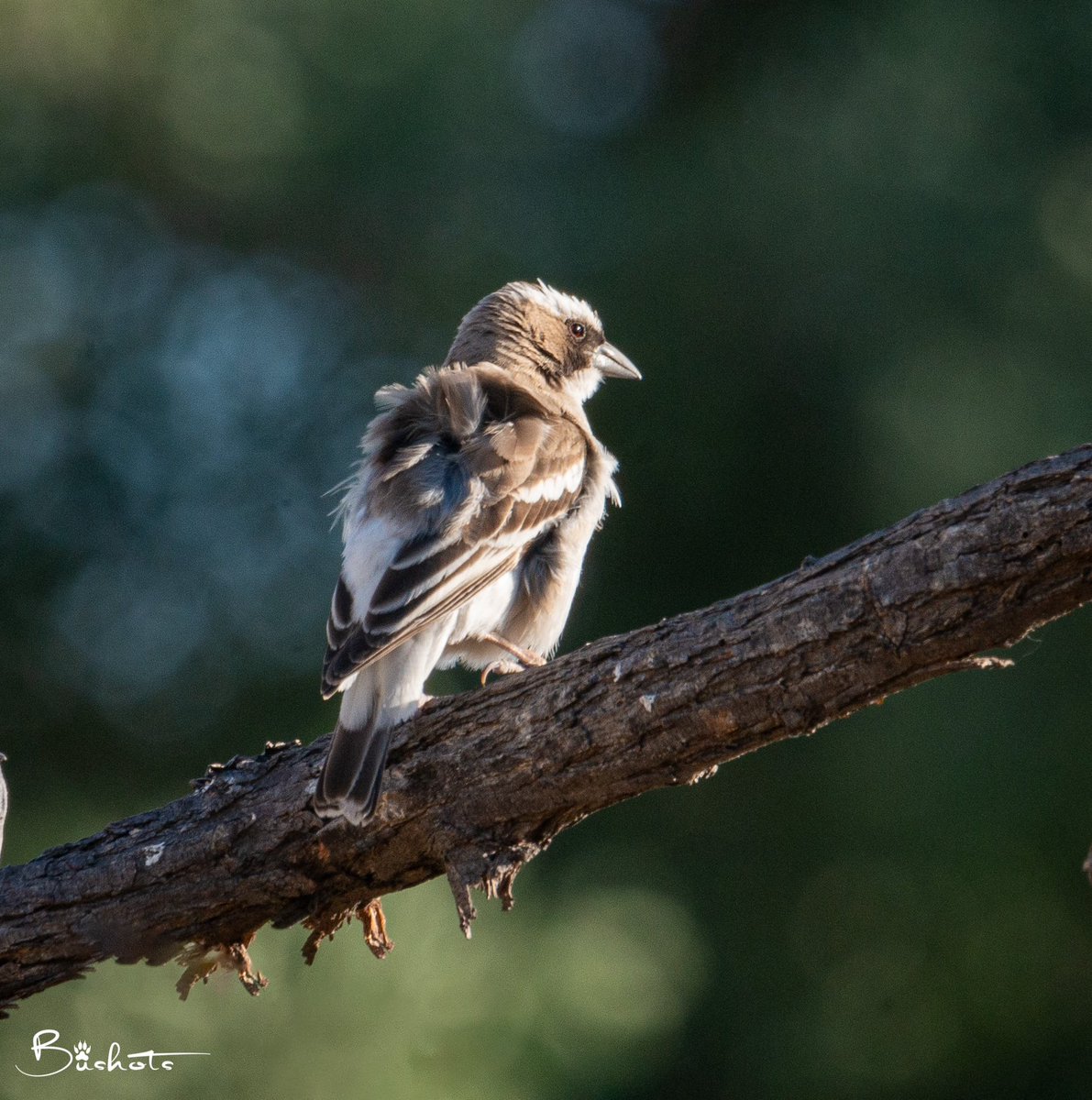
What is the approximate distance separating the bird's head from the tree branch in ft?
7.74

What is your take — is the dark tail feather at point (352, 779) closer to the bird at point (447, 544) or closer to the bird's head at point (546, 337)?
the bird at point (447, 544)

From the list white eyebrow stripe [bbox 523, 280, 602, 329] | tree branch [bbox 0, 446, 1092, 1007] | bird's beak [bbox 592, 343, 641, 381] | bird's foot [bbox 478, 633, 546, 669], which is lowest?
tree branch [bbox 0, 446, 1092, 1007]

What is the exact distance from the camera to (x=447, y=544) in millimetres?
3949

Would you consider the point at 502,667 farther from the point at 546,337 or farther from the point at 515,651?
the point at 546,337

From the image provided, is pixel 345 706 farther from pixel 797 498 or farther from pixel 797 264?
pixel 797 264

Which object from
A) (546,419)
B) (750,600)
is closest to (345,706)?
(750,600)

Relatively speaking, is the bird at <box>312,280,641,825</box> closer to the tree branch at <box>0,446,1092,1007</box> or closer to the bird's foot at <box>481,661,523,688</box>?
the bird's foot at <box>481,661,523,688</box>

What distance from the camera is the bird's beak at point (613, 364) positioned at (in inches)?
224

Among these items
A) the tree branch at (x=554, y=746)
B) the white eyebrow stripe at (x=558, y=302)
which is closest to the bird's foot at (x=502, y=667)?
the tree branch at (x=554, y=746)

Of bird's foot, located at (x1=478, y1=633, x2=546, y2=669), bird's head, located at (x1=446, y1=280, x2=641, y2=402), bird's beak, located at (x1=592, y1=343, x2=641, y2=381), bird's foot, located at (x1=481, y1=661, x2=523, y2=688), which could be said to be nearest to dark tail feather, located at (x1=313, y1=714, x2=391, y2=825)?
bird's foot, located at (x1=478, y1=633, x2=546, y2=669)

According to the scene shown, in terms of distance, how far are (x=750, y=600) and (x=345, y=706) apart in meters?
1.16

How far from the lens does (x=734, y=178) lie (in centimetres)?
584

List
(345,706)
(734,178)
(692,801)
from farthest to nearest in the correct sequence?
(734,178) → (692,801) → (345,706)

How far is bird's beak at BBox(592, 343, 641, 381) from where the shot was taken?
18.7 ft
